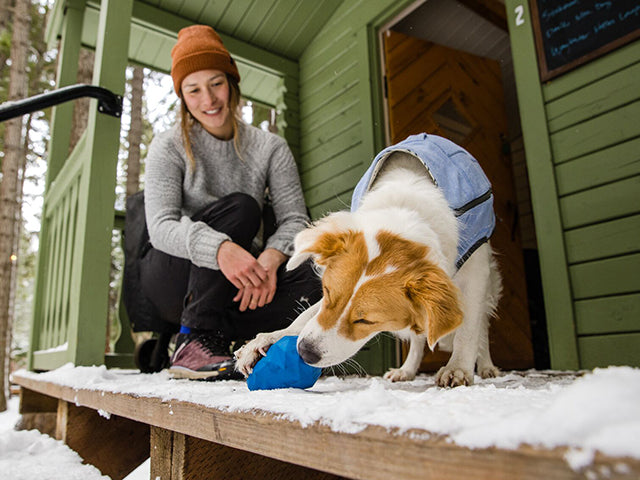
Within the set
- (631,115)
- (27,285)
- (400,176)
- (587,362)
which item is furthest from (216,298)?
(27,285)

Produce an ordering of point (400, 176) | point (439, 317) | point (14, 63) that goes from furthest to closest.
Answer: point (14, 63), point (400, 176), point (439, 317)

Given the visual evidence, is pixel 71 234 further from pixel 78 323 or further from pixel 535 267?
pixel 535 267

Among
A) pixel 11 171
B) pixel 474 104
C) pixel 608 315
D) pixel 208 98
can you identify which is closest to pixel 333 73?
pixel 474 104

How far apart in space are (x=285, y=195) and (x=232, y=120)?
491mm

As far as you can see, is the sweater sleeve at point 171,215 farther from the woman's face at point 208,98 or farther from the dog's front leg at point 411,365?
the dog's front leg at point 411,365

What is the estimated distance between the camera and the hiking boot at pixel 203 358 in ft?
5.15

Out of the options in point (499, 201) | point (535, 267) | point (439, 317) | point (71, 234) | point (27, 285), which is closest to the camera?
point (439, 317)

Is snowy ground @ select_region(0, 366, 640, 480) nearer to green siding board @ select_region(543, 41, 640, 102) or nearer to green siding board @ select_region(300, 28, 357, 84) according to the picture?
green siding board @ select_region(543, 41, 640, 102)

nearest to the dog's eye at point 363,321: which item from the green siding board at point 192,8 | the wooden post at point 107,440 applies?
the wooden post at point 107,440

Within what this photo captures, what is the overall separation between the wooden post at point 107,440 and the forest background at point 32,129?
304 centimetres

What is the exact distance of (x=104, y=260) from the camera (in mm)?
2098

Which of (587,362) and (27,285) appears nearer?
(587,362)

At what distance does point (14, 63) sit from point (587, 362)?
791cm

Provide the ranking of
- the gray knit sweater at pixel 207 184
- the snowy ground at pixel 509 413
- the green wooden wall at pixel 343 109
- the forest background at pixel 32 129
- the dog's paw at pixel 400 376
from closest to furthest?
the snowy ground at pixel 509 413, the dog's paw at pixel 400 376, the gray knit sweater at pixel 207 184, the green wooden wall at pixel 343 109, the forest background at pixel 32 129
